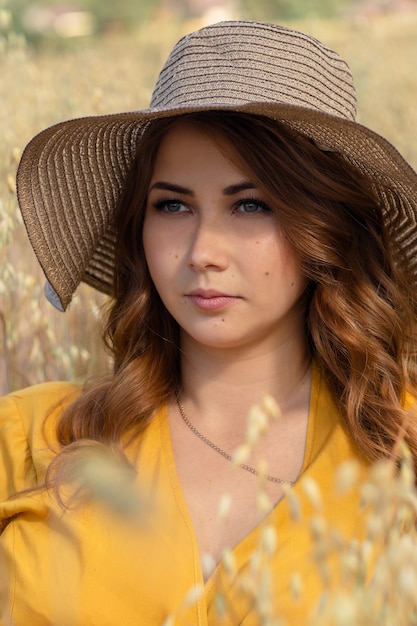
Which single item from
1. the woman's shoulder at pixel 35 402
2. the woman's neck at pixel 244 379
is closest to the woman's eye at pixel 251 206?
the woman's neck at pixel 244 379

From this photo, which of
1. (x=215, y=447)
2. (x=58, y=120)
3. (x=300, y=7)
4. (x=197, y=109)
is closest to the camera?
(x=197, y=109)

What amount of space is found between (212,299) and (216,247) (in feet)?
0.30

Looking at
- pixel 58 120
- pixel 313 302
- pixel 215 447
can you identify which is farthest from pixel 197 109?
pixel 58 120

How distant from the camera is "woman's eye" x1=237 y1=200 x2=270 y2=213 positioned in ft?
6.03

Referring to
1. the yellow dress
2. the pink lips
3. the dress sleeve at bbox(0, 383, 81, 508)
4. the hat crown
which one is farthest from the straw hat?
the yellow dress

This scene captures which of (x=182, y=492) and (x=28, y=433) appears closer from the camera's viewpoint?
(x=182, y=492)

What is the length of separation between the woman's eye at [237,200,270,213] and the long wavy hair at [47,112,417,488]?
0.08 ft

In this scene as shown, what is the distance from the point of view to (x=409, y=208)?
200cm

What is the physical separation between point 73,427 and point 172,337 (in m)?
0.28

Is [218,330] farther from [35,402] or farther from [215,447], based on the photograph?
[35,402]

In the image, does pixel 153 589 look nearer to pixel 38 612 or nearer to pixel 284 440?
pixel 38 612

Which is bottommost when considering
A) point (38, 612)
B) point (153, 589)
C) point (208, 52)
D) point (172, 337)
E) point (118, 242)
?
point (38, 612)

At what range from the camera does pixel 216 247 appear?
5.90 ft

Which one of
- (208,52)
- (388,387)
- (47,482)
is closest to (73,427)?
(47,482)
